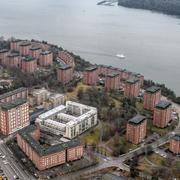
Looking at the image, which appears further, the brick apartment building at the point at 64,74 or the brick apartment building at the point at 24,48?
the brick apartment building at the point at 24,48

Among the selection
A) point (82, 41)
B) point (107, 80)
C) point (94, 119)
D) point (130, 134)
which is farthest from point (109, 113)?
point (82, 41)

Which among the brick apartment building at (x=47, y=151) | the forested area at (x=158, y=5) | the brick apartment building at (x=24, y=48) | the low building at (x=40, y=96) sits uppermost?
the forested area at (x=158, y=5)

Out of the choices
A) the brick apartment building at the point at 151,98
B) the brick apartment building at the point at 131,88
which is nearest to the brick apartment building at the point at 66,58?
the brick apartment building at the point at 131,88

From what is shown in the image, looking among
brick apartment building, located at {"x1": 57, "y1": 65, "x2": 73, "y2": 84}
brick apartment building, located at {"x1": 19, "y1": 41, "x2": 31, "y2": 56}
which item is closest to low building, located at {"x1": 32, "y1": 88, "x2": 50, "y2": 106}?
brick apartment building, located at {"x1": 57, "y1": 65, "x2": 73, "y2": 84}

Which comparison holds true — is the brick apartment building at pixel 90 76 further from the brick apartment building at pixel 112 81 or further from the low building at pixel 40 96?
the low building at pixel 40 96

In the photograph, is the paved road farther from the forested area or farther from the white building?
the forested area

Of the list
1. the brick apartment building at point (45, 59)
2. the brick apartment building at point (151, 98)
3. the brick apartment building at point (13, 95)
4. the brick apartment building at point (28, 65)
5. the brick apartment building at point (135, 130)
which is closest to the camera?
the brick apartment building at point (135, 130)

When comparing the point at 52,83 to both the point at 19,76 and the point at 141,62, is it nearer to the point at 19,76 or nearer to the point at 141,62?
the point at 19,76

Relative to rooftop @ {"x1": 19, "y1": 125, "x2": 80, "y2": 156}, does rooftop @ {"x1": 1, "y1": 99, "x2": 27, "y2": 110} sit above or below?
above
